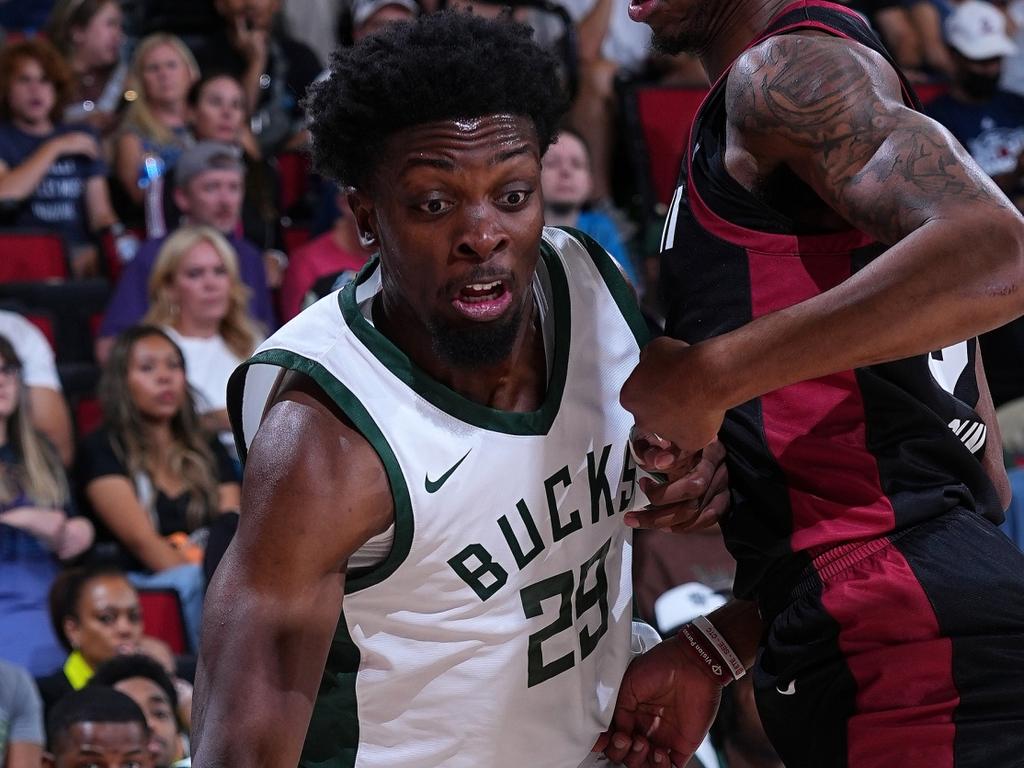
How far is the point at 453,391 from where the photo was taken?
8.18 feet

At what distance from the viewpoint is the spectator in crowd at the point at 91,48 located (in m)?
7.20

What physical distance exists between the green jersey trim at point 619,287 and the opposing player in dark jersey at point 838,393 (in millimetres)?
207

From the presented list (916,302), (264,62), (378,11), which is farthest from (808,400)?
(264,62)

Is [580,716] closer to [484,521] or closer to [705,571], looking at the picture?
[484,521]

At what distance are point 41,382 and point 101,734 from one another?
1.82 m

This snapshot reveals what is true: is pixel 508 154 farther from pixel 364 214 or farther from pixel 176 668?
pixel 176 668

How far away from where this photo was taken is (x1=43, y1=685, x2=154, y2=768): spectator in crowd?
419cm

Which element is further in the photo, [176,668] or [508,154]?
[176,668]

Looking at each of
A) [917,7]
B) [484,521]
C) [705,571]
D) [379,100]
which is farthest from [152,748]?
[917,7]

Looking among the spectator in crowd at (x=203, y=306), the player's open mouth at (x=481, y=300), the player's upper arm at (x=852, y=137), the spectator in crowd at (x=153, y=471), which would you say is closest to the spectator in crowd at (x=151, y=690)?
the spectator in crowd at (x=153, y=471)

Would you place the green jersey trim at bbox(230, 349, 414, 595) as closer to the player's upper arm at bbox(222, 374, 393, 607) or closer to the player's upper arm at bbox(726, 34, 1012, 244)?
the player's upper arm at bbox(222, 374, 393, 607)

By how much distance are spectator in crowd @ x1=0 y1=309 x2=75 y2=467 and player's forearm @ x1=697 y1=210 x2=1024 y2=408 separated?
3978 mm

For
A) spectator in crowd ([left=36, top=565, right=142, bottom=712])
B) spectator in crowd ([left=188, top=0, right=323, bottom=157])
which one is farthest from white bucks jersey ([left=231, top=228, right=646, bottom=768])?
spectator in crowd ([left=188, top=0, right=323, bottom=157])

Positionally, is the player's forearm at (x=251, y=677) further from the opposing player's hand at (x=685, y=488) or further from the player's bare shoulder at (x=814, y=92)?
the player's bare shoulder at (x=814, y=92)
